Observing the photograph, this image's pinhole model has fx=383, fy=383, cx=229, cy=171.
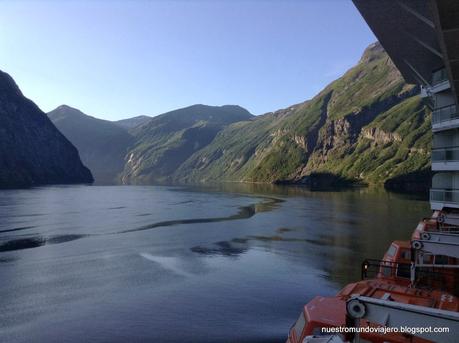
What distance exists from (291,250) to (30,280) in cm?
2766

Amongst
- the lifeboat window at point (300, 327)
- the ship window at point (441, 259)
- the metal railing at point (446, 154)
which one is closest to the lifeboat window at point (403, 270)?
the ship window at point (441, 259)

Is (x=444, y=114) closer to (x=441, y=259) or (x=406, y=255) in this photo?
(x=406, y=255)

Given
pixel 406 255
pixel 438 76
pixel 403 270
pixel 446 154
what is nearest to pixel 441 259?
pixel 406 255

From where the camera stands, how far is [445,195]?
32.7 metres

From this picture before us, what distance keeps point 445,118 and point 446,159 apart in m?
3.65

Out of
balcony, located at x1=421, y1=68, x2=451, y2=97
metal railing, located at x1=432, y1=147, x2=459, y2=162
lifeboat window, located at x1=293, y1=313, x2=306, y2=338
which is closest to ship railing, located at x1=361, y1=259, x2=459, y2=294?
lifeboat window, located at x1=293, y1=313, x2=306, y2=338

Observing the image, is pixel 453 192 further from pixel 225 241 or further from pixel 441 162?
pixel 225 241

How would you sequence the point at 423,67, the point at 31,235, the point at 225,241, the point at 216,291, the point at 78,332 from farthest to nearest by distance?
the point at 31,235 → the point at 225,241 → the point at 423,67 → the point at 216,291 → the point at 78,332

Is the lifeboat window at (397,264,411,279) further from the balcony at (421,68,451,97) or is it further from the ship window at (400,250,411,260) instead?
the balcony at (421,68,451,97)

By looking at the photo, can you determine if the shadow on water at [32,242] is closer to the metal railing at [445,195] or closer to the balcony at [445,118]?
the metal railing at [445,195]

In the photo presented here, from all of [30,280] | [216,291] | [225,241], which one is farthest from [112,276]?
[225,241]

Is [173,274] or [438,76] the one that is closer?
[438,76]

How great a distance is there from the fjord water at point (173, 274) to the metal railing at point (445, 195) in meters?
9.63

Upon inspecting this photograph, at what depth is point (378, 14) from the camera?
25.7 meters
